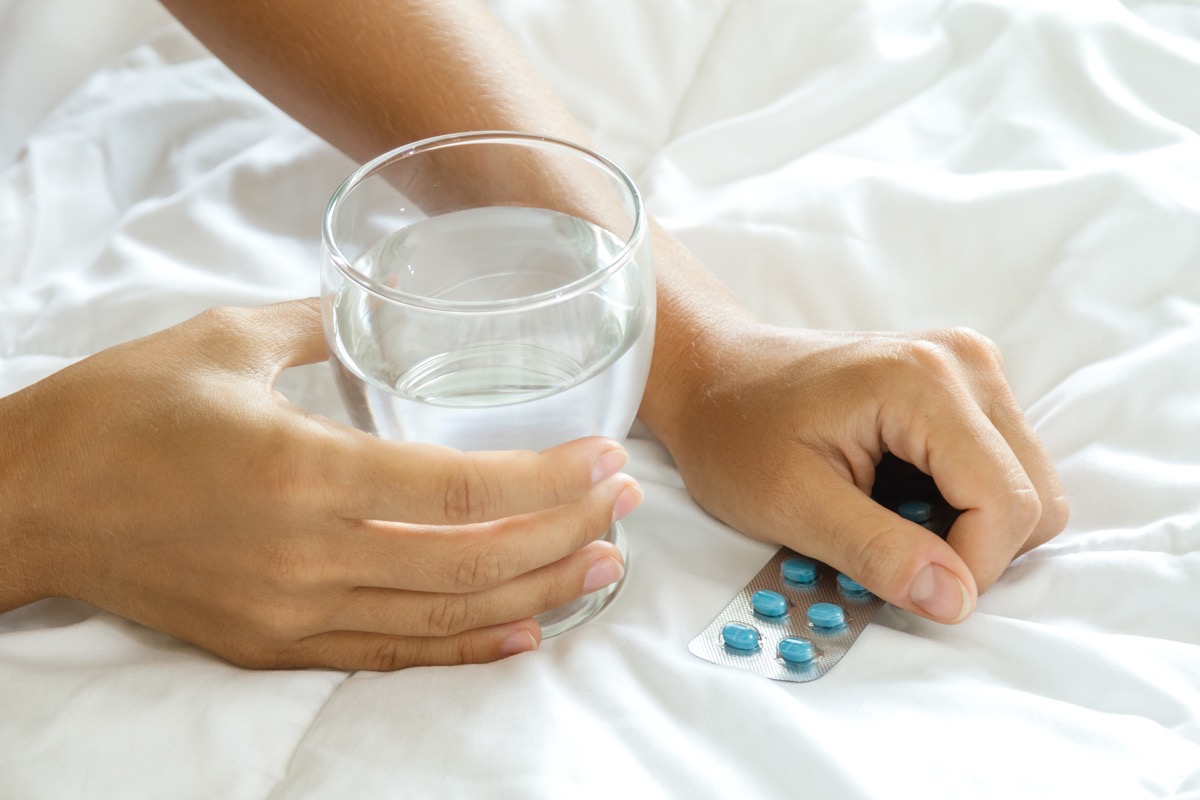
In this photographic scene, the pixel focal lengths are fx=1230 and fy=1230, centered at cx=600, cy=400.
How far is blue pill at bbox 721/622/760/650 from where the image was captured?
0.64 metres

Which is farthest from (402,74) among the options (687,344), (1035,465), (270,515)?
(1035,465)

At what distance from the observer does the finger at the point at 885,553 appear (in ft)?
2.10

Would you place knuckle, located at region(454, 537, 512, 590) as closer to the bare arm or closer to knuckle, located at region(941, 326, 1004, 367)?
the bare arm

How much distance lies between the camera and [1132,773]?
0.55 metres

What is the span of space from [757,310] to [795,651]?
1.05 feet

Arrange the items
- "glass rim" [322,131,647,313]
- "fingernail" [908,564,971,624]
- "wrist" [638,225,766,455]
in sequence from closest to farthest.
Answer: "glass rim" [322,131,647,313]
"fingernail" [908,564,971,624]
"wrist" [638,225,766,455]

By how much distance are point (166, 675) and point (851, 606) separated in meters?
0.37

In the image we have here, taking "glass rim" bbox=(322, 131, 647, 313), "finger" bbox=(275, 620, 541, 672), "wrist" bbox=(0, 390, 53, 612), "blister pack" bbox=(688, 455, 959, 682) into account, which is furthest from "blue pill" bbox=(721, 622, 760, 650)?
"wrist" bbox=(0, 390, 53, 612)

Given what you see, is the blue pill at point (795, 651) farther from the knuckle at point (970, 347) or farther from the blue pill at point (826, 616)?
the knuckle at point (970, 347)

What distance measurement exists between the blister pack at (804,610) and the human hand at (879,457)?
2cm

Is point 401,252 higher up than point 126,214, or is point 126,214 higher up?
point 401,252

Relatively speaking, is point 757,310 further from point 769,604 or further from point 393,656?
point 393,656

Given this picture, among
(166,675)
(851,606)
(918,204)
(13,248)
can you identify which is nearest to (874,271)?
(918,204)

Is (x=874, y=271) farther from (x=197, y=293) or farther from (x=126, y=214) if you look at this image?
(x=126, y=214)
